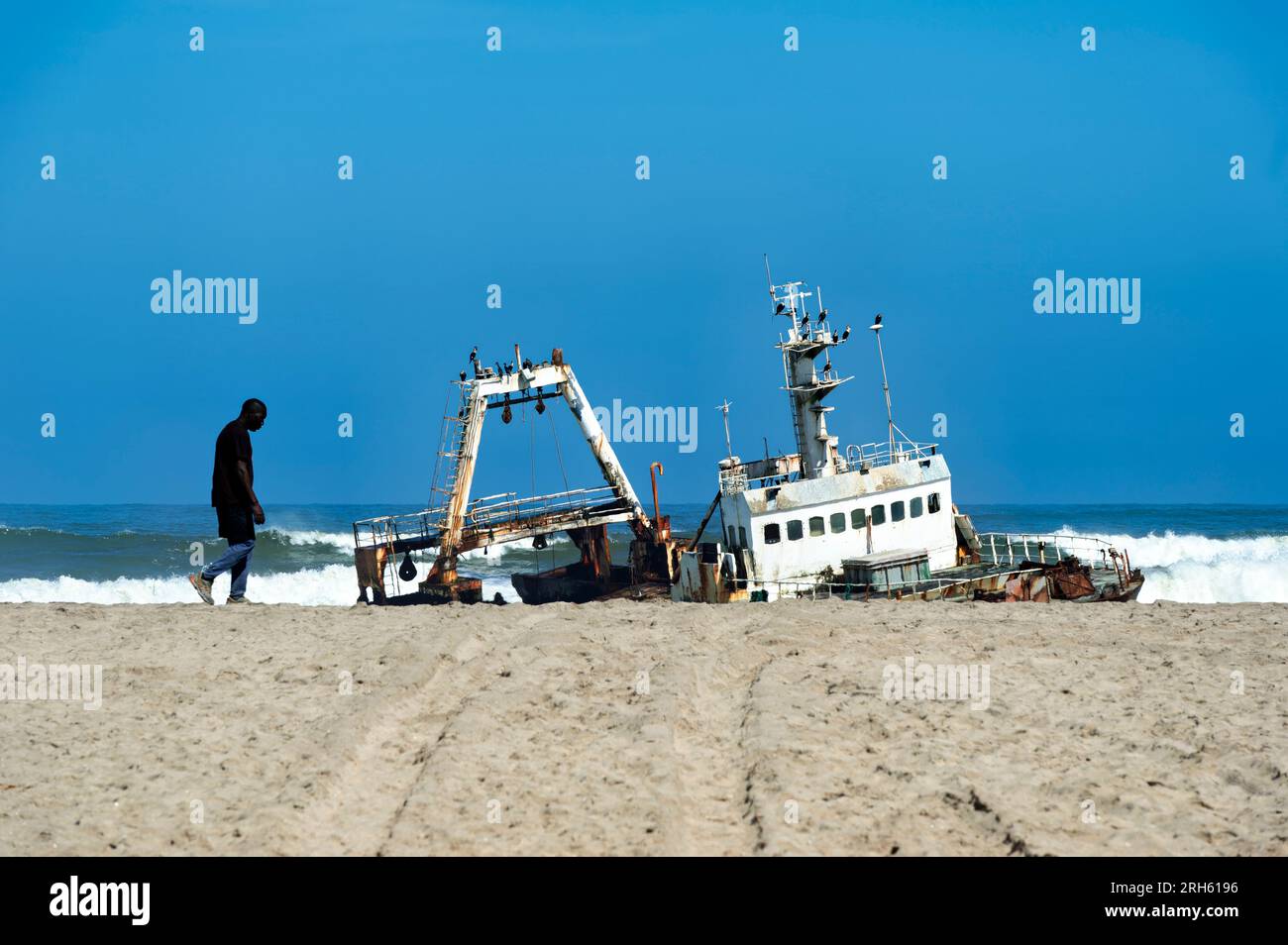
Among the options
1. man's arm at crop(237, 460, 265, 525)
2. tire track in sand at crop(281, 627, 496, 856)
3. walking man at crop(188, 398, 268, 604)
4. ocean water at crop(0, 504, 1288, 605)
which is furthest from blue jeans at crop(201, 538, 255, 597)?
ocean water at crop(0, 504, 1288, 605)

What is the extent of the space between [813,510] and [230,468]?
1307cm

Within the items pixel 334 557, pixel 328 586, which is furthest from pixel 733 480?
pixel 334 557

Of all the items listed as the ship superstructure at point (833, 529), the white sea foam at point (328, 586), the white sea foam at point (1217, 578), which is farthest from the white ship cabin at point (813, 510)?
the white sea foam at point (328, 586)

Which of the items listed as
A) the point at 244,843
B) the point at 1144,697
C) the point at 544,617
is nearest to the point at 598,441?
the point at 544,617

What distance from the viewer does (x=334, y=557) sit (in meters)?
52.5

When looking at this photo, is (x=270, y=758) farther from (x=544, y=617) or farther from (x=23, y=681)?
(x=544, y=617)

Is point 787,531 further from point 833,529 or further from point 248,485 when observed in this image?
point 248,485

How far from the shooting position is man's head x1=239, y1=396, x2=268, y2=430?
506 inches

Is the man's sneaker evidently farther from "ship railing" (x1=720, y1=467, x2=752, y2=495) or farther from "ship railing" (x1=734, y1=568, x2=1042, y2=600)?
"ship railing" (x1=720, y1=467, x2=752, y2=495)

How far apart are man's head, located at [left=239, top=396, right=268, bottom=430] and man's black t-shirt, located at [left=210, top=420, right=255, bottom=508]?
10 cm

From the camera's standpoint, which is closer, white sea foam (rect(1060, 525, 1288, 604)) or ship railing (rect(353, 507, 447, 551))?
ship railing (rect(353, 507, 447, 551))

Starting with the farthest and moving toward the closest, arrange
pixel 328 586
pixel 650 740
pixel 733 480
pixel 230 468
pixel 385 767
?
1. pixel 328 586
2. pixel 733 480
3. pixel 230 468
4. pixel 650 740
5. pixel 385 767

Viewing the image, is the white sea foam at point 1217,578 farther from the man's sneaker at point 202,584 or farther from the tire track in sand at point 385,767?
the tire track in sand at point 385,767

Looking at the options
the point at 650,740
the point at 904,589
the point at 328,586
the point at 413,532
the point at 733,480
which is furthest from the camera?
the point at 328,586
